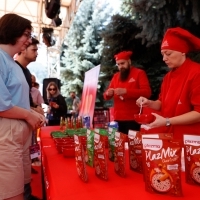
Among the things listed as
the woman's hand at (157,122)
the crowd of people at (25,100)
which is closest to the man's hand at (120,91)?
the crowd of people at (25,100)

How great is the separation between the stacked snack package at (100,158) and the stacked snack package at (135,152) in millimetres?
138

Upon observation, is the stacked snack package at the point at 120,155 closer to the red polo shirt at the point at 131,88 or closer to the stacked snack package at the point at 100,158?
the stacked snack package at the point at 100,158

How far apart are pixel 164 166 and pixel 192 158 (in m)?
0.15

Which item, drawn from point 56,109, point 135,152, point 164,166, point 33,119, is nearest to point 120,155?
point 135,152

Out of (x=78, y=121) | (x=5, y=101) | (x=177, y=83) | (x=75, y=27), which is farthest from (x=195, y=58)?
(x=75, y=27)

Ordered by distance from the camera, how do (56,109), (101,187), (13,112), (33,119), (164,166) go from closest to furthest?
(164,166) → (101,187) → (13,112) → (33,119) → (56,109)

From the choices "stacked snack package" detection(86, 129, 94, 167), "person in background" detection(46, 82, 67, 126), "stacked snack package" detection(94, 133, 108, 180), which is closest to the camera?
"stacked snack package" detection(94, 133, 108, 180)

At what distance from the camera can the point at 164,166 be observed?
2.72 feet

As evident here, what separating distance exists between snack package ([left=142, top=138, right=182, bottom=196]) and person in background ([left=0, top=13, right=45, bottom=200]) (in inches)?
25.8

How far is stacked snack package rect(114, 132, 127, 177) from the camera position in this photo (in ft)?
3.40

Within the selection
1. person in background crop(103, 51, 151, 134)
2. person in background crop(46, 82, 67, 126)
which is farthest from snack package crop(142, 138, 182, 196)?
person in background crop(46, 82, 67, 126)

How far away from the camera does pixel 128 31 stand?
4.41m

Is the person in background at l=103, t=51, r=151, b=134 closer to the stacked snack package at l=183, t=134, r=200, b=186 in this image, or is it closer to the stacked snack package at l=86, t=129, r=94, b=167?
the stacked snack package at l=86, t=129, r=94, b=167

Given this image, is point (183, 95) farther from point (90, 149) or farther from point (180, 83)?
point (90, 149)
